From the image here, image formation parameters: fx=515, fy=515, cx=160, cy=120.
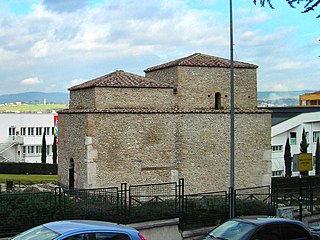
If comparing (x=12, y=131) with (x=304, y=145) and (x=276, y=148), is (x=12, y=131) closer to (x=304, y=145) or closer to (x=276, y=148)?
(x=276, y=148)

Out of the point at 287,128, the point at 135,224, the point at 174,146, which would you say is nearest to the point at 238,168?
the point at 174,146

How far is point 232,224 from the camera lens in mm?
12773

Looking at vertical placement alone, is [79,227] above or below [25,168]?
above

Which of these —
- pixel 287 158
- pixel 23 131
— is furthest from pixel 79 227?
pixel 23 131

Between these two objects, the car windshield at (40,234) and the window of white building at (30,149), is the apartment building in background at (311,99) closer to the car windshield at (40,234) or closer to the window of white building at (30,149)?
the window of white building at (30,149)

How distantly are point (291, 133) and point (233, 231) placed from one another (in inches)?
1909

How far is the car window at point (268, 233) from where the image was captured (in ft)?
39.1

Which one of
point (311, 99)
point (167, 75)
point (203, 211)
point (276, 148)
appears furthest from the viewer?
point (311, 99)

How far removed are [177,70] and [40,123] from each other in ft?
161

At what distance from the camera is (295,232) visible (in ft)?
40.7

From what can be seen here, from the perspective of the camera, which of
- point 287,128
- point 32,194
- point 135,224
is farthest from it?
point 287,128

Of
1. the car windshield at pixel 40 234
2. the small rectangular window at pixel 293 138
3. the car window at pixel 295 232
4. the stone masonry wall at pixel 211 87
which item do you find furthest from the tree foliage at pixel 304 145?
the car windshield at pixel 40 234

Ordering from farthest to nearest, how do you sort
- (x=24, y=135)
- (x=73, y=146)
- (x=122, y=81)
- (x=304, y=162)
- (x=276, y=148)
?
(x=24, y=135) < (x=276, y=148) < (x=73, y=146) < (x=122, y=81) < (x=304, y=162)

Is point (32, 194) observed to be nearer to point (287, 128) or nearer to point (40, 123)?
point (287, 128)
